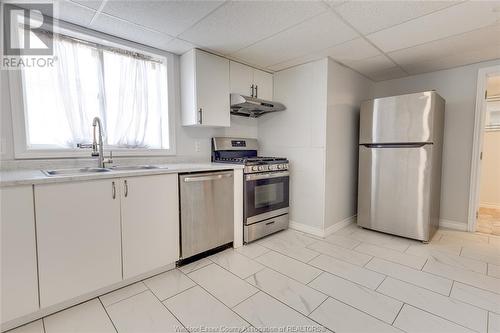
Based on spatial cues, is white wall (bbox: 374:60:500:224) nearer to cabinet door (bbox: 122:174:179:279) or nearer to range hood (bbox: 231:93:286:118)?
range hood (bbox: 231:93:286:118)

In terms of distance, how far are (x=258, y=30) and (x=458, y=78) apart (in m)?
2.90

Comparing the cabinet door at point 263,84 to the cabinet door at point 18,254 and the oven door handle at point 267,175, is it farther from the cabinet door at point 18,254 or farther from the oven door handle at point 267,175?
the cabinet door at point 18,254

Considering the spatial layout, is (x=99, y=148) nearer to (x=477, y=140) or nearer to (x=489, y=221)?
(x=477, y=140)

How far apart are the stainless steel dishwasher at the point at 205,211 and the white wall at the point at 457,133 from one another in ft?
10.0

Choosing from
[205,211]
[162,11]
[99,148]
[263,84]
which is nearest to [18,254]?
[99,148]

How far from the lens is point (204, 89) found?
8.63 feet

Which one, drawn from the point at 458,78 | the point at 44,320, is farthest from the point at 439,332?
the point at 458,78

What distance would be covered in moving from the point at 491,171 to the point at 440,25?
12.2 ft

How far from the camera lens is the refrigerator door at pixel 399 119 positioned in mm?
2598

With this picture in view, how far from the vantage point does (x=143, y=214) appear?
192 cm

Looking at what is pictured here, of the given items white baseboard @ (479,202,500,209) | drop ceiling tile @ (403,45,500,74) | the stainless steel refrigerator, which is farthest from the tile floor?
drop ceiling tile @ (403,45,500,74)

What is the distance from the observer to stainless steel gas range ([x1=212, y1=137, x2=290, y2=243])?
268 centimetres

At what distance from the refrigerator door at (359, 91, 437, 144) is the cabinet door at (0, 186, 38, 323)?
11.0ft

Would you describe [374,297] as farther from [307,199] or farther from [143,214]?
[143,214]
